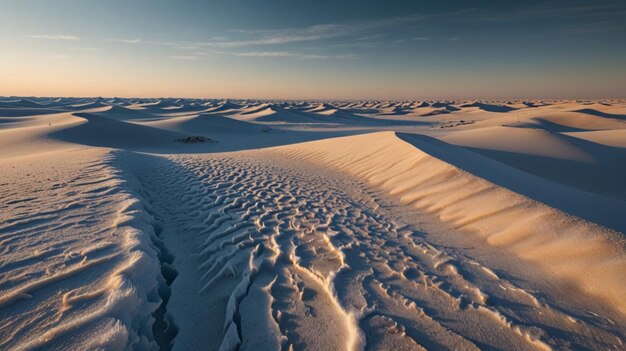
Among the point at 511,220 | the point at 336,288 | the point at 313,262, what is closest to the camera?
the point at 336,288

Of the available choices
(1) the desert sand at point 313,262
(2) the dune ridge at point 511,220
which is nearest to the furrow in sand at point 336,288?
(1) the desert sand at point 313,262

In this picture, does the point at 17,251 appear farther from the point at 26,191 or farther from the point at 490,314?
the point at 490,314

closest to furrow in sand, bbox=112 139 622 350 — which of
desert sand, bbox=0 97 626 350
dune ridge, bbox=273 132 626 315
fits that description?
desert sand, bbox=0 97 626 350

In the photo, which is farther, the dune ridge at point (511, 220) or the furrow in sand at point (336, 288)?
the dune ridge at point (511, 220)

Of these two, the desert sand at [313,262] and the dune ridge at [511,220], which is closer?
the desert sand at [313,262]

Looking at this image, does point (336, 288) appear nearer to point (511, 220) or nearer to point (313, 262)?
point (313, 262)

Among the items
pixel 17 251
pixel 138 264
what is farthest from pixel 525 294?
pixel 17 251

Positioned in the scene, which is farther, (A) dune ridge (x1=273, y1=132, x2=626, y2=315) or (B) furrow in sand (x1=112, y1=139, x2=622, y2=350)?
(A) dune ridge (x1=273, y1=132, x2=626, y2=315)

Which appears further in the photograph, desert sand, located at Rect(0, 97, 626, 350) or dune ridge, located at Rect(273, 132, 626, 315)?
dune ridge, located at Rect(273, 132, 626, 315)

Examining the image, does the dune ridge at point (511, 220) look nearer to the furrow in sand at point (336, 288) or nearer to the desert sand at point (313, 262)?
the desert sand at point (313, 262)

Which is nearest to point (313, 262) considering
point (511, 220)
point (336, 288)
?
point (336, 288)

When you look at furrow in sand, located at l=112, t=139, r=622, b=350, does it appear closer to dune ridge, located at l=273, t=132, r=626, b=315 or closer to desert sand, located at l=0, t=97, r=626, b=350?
desert sand, located at l=0, t=97, r=626, b=350

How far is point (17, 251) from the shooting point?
260 centimetres

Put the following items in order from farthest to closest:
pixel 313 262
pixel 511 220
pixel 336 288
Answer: pixel 511 220, pixel 313 262, pixel 336 288
